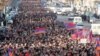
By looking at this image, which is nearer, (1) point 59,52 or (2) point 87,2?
(1) point 59,52

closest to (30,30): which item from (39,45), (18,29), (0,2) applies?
(18,29)

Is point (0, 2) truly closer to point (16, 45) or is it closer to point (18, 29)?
point (18, 29)

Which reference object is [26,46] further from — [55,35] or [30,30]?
[30,30]

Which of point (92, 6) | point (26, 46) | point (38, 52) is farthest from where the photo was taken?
point (92, 6)

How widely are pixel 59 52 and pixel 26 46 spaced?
3.42 metres

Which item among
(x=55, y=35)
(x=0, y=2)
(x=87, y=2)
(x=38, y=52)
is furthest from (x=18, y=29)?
(x=87, y=2)

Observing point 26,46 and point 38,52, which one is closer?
point 38,52

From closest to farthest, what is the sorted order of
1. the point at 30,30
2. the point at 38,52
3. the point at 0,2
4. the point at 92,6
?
the point at 38,52 → the point at 30,30 → the point at 0,2 → the point at 92,6

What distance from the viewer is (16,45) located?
41.2m

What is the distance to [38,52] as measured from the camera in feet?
124

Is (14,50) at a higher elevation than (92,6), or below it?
higher

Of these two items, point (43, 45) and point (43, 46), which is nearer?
point (43, 46)

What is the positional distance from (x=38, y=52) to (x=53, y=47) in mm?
2354

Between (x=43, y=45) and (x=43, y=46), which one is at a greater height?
(x=43, y=46)
